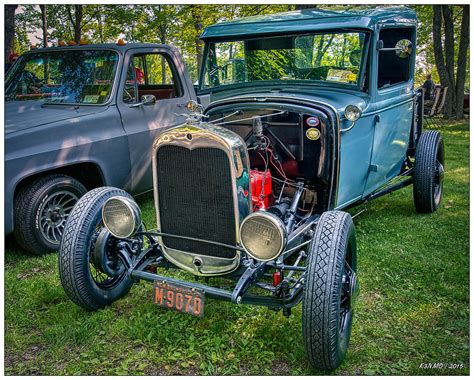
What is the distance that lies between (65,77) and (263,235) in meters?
3.64

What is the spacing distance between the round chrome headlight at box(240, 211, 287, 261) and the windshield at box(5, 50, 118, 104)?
303 cm

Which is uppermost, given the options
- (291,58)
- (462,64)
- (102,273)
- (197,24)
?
(197,24)

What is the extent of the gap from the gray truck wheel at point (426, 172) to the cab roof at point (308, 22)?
1324 mm

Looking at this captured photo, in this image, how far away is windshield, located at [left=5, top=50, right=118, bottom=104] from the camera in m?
5.32

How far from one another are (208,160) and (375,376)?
5.27 feet

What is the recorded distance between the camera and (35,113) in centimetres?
498

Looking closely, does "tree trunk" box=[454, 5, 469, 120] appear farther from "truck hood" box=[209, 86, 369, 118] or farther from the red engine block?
the red engine block

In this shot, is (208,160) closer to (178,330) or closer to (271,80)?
(178,330)

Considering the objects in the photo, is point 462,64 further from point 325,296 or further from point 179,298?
point 179,298

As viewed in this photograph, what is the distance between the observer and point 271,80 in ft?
15.3

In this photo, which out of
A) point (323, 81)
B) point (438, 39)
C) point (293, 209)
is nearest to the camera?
point (293, 209)

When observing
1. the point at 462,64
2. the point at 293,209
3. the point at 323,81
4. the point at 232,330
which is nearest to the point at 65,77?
the point at 323,81

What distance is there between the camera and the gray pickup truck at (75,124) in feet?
14.6

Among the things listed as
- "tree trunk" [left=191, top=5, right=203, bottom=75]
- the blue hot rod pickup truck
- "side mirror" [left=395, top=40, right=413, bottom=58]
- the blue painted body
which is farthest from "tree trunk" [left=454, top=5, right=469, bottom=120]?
"side mirror" [left=395, top=40, right=413, bottom=58]
